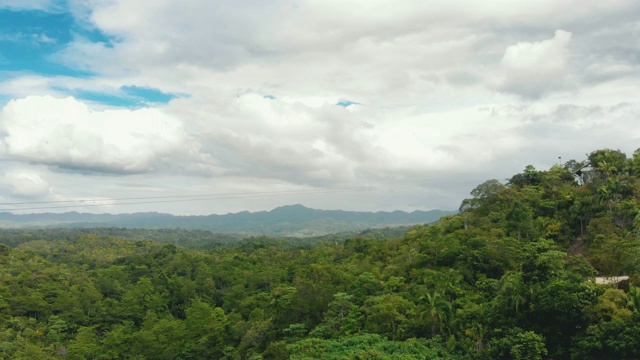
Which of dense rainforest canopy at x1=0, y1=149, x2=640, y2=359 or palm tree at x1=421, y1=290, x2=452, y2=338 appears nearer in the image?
dense rainforest canopy at x1=0, y1=149, x2=640, y2=359

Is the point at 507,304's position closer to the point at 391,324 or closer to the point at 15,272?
the point at 391,324

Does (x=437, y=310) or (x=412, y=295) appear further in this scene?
(x=412, y=295)

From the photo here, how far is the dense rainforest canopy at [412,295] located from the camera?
2400cm

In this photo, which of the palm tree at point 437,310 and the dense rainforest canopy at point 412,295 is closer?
the dense rainforest canopy at point 412,295

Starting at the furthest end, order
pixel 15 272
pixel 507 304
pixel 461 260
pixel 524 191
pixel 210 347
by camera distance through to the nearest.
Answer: pixel 15 272 < pixel 524 191 < pixel 210 347 < pixel 461 260 < pixel 507 304

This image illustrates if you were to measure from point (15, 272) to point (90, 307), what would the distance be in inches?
675

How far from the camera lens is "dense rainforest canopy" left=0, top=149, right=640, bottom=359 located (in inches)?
945

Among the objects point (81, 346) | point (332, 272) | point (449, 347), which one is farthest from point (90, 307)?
point (449, 347)

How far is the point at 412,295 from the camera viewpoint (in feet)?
112

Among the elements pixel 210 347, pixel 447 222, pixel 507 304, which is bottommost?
pixel 210 347

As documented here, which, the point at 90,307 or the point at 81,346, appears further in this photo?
the point at 90,307

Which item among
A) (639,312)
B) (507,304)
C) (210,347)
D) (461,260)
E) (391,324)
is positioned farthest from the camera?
(210,347)

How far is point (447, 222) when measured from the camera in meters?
52.7

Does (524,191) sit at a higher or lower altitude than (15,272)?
higher
